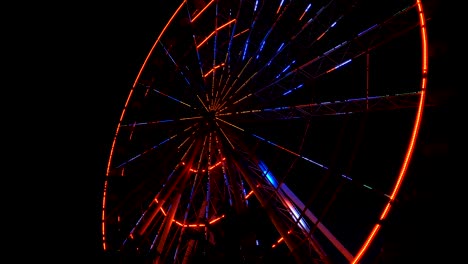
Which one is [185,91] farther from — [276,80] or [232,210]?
[232,210]

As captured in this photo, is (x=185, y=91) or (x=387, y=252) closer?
(x=387, y=252)

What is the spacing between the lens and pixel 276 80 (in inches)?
290

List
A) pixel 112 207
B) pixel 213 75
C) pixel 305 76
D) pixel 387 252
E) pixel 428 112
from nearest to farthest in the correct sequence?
pixel 387 252 → pixel 428 112 → pixel 305 76 → pixel 112 207 → pixel 213 75

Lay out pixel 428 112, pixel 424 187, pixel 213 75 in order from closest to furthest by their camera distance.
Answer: pixel 424 187, pixel 428 112, pixel 213 75

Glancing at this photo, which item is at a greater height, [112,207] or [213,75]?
[213,75]

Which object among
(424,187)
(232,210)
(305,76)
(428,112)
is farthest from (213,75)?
(424,187)

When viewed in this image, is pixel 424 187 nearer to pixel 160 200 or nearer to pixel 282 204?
pixel 282 204

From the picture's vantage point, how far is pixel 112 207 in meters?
7.92

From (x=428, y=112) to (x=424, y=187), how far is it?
1124mm

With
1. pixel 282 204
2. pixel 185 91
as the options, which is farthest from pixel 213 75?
pixel 282 204

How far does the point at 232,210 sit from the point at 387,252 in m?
2.08

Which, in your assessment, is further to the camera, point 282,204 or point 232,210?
point 282,204

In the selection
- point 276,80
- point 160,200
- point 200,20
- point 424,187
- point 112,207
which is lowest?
point 112,207

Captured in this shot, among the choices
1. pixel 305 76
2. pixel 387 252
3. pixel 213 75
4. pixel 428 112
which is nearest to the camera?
pixel 387 252
